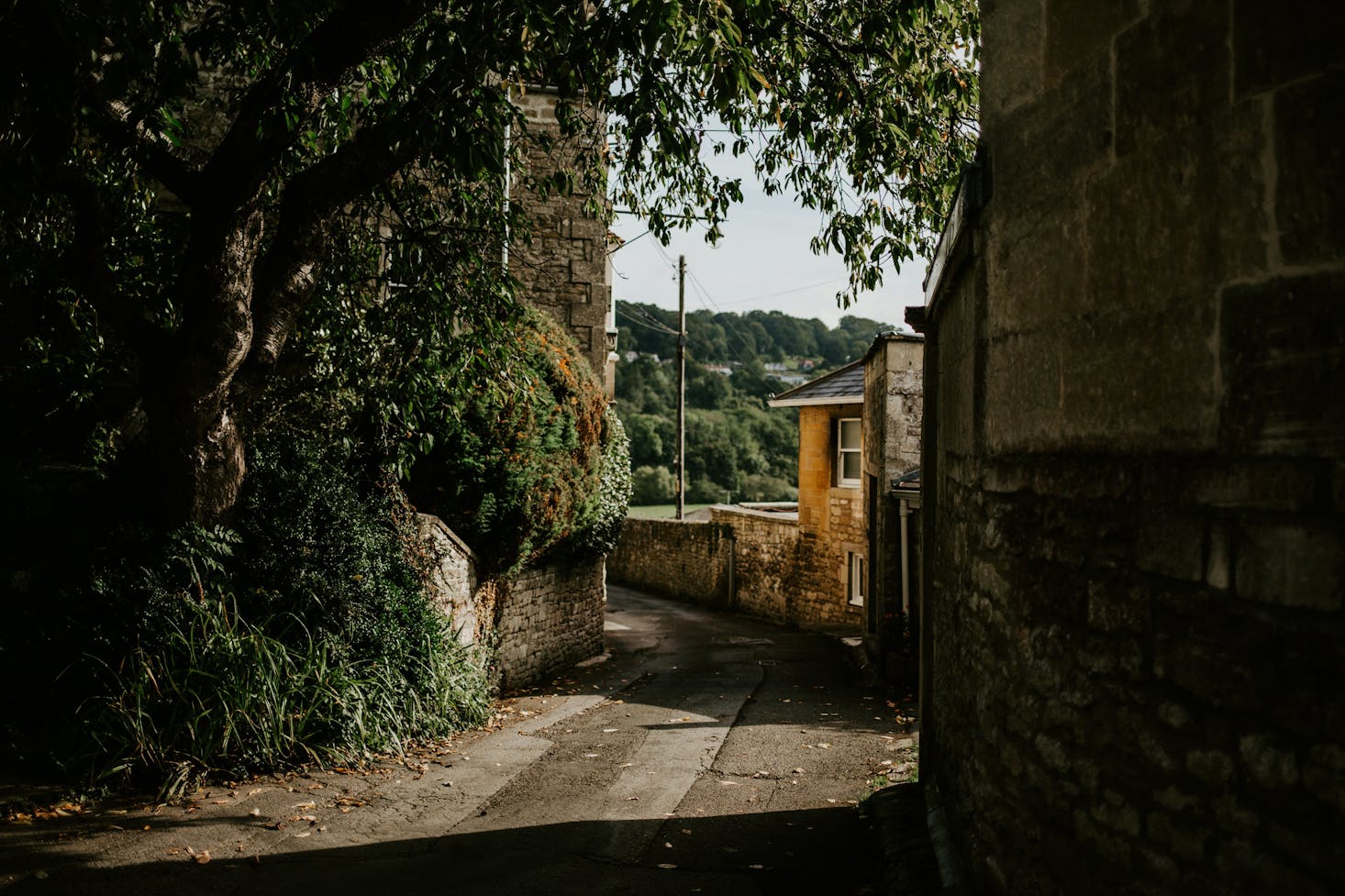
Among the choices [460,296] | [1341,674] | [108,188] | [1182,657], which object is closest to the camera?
[1341,674]

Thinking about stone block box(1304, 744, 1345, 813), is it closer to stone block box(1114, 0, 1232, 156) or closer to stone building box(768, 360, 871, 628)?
stone block box(1114, 0, 1232, 156)

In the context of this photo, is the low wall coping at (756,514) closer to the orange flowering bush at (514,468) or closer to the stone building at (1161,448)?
the orange flowering bush at (514,468)

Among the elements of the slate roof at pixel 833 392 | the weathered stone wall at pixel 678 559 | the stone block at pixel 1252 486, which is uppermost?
the slate roof at pixel 833 392

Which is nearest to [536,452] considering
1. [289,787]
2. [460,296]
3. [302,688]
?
[460,296]

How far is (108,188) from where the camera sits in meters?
8.12

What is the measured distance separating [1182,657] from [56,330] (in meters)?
9.96

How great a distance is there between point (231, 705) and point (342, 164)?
4202 millimetres

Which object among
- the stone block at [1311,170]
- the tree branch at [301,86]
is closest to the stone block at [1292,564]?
the stone block at [1311,170]

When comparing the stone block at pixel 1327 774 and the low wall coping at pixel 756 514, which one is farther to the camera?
the low wall coping at pixel 756 514

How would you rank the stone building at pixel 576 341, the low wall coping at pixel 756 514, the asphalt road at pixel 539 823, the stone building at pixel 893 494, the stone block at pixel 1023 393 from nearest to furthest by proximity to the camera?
the stone block at pixel 1023 393
the asphalt road at pixel 539 823
the stone building at pixel 576 341
the stone building at pixel 893 494
the low wall coping at pixel 756 514

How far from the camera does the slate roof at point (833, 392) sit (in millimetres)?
20297

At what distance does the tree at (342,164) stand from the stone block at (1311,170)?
3082mm

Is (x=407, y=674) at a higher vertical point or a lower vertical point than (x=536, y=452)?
lower

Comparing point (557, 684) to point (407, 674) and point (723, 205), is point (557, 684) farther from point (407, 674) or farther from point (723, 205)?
point (723, 205)
